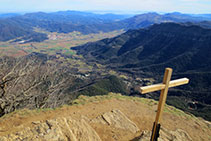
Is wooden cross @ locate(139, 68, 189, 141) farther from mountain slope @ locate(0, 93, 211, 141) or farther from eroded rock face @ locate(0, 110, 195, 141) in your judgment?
mountain slope @ locate(0, 93, 211, 141)

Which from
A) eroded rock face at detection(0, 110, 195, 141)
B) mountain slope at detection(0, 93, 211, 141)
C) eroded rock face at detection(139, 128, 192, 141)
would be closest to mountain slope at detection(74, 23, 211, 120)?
mountain slope at detection(0, 93, 211, 141)

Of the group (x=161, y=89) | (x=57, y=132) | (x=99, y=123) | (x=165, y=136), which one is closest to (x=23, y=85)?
(x=99, y=123)

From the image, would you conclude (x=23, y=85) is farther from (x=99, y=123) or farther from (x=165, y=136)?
(x=165, y=136)

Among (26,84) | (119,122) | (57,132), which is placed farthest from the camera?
(26,84)

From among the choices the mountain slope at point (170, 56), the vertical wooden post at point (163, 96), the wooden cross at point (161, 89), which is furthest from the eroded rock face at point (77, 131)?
the mountain slope at point (170, 56)

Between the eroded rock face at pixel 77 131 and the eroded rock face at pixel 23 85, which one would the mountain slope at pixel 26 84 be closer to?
the eroded rock face at pixel 23 85

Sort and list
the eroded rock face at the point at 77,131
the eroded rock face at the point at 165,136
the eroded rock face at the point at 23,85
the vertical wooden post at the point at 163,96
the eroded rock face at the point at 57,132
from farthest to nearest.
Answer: the eroded rock face at the point at 23,85
the eroded rock face at the point at 165,136
the eroded rock face at the point at 77,131
the eroded rock face at the point at 57,132
the vertical wooden post at the point at 163,96
